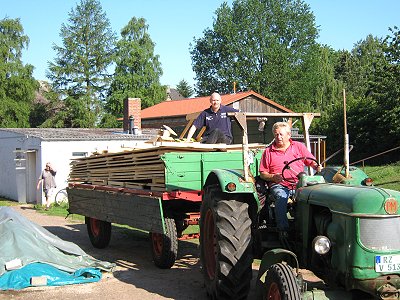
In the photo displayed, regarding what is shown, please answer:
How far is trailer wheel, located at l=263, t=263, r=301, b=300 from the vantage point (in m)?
4.69

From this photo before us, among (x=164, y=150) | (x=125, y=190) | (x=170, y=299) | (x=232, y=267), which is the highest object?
(x=164, y=150)

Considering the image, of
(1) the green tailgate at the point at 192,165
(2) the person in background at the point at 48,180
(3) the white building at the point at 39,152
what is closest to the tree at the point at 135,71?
(3) the white building at the point at 39,152

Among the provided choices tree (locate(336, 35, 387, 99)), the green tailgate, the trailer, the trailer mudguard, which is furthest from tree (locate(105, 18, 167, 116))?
the trailer mudguard

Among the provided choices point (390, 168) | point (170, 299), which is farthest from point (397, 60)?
point (170, 299)

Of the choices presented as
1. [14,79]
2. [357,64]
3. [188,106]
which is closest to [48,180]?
[188,106]

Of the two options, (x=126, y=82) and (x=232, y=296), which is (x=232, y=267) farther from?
(x=126, y=82)

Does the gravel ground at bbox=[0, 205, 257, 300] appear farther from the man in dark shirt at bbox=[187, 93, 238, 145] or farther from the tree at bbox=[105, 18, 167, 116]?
the tree at bbox=[105, 18, 167, 116]

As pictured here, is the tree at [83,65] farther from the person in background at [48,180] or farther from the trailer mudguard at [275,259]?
the trailer mudguard at [275,259]

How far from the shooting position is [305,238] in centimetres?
548

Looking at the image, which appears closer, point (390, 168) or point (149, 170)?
point (149, 170)

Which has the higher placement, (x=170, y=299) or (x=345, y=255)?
(x=345, y=255)

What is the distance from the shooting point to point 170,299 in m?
6.77

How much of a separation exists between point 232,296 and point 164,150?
9.22ft

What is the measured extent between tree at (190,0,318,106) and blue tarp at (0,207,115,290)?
47.0 m
